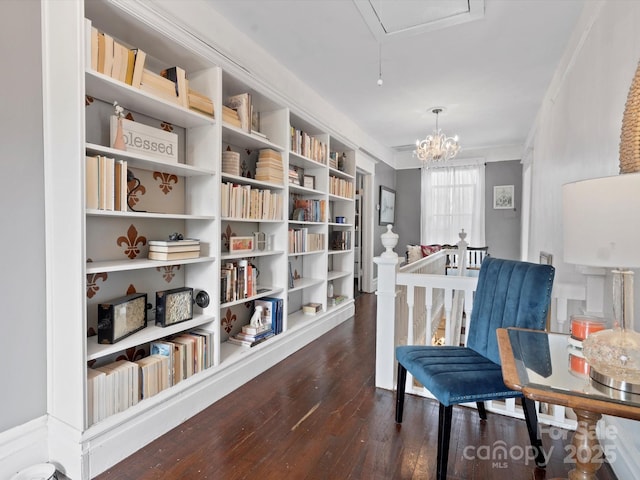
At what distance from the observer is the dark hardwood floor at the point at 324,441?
156cm

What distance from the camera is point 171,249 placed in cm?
197

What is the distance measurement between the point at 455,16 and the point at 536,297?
203 centimetres

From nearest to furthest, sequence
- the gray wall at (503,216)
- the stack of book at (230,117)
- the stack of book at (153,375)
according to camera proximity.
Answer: the stack of book at (153,375) → the stack of book at (230,117) → the gray wall at (503,216)

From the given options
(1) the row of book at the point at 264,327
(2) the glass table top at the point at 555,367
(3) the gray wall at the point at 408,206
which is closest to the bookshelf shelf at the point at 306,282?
(1) the row of book at the point at 264,327

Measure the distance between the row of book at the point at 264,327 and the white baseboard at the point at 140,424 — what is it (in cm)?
11

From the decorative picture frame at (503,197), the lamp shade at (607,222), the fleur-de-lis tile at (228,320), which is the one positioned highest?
the decorative picture frame at (503,197)

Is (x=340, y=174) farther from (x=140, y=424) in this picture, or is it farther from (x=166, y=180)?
(x=140, y=424)

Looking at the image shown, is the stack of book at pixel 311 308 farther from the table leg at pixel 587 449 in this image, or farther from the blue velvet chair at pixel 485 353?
the table leg at pixel 587 449

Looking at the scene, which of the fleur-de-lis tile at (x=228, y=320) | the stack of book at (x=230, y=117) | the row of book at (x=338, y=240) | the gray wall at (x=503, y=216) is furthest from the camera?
the gray wall at (x=503, y=216)

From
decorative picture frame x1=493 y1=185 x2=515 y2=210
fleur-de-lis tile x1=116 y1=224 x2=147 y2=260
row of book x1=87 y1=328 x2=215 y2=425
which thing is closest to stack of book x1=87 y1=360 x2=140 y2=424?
row of book x1=87 y1=328 x2=215 y2=425

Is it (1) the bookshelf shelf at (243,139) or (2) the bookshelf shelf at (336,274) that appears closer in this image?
(1) the bookshelf shelf at (243,139)

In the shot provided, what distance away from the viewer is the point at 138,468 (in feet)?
5.21

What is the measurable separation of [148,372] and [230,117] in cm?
175

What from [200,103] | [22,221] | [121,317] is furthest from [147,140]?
[121,317]
